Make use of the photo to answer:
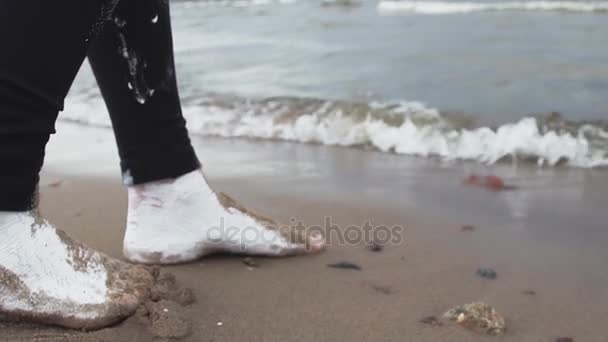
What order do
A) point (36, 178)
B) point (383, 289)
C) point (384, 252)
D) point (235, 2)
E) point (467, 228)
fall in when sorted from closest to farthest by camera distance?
point (36, 178), point (383, 289), point (384, 252), point (467, 228), point (235, 2)

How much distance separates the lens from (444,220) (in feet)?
7.66

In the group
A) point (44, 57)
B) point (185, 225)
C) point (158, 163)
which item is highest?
point (44, 57)

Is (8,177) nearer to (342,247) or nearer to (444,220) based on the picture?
(342,247)

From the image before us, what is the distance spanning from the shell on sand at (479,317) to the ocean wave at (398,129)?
1568 millimetres

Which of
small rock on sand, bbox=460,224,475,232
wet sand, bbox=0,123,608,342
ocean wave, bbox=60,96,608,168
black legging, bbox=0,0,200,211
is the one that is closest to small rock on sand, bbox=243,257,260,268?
wet sand, bbox=0,123,608,342

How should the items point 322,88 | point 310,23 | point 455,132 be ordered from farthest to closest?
point 310,23 → point 322,88 → point 455,132

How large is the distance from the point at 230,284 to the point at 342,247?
429 mm

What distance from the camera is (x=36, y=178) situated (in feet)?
4.19

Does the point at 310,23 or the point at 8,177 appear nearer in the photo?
the point at 8,177

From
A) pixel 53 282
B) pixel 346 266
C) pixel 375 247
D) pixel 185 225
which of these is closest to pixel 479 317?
pixel 346 266

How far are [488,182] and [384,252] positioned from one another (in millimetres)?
895

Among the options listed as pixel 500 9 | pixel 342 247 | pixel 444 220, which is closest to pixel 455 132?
pixel 444 220

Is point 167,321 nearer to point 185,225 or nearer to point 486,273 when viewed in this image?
point 185,225

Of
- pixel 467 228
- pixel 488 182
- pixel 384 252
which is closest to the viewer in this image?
pixel 384 252
